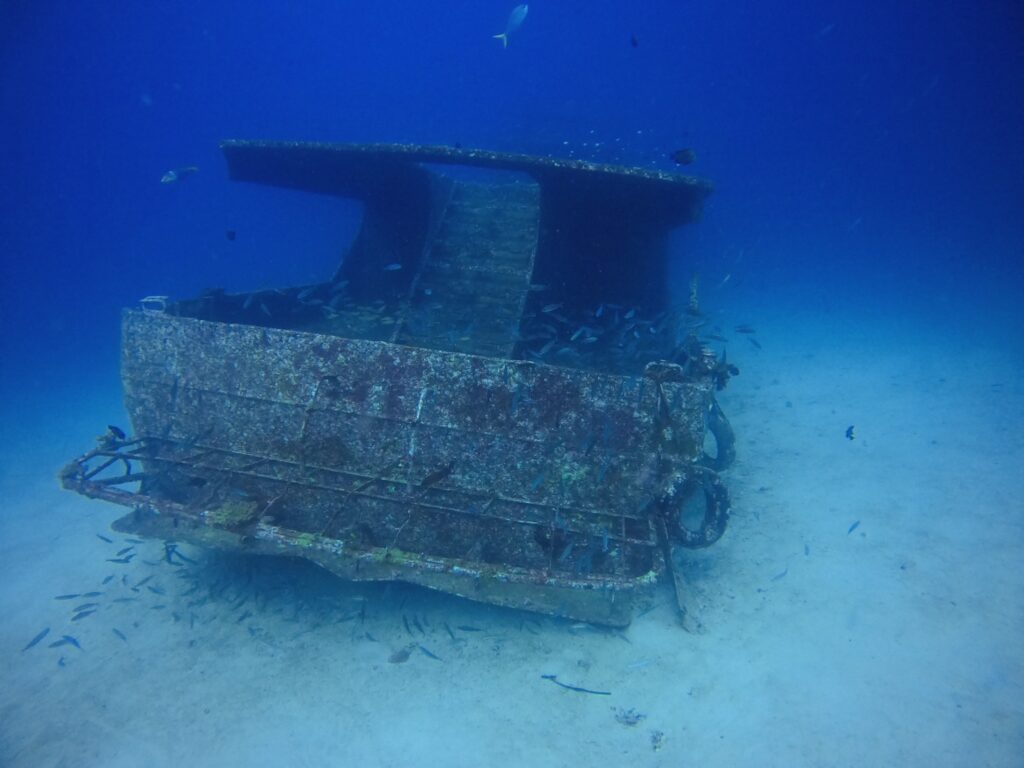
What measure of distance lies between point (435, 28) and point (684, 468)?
452 feet

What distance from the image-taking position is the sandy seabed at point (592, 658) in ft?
14.8

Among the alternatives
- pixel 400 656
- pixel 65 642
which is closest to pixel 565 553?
pixel 400 656

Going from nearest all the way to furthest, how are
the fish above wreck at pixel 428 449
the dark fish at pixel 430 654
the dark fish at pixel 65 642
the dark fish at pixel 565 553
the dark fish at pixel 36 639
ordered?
1. the dark fish at pixel 565 553
2. the fish above wreck at pixel 428 449
3. the dark fish at pixel 430 654
4. the dark fish at pixel 65 642
5. the dark fish at pixel 36 639

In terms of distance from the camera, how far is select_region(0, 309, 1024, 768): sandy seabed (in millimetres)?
4500

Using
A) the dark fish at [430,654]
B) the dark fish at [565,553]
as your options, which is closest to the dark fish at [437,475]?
the dark fish at [565,553]

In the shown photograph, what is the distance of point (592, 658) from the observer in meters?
5.30

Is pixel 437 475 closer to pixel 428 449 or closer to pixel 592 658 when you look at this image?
pixel 428 449

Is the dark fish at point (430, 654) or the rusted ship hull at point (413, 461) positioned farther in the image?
the dark fish at point (430, 654)

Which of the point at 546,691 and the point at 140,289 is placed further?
the point at 140,289

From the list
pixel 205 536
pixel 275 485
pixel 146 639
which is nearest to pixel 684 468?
pixel 275 485

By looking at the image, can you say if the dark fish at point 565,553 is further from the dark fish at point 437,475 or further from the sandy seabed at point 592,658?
the dark fish at point 437,475

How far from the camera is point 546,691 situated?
500 centimetres

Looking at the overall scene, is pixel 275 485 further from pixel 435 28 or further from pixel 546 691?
pixel 435 28

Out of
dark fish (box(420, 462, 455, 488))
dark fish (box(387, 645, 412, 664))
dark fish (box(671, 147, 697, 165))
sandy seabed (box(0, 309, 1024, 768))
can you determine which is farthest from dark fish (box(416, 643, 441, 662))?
dark fish (box(671, 147, 697, 165))
